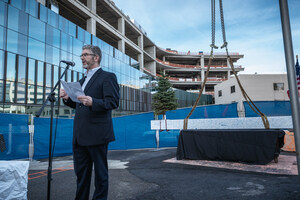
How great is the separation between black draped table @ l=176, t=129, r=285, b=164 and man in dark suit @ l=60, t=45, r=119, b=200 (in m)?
4.80

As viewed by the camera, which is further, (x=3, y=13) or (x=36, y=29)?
(x=36, y=29)

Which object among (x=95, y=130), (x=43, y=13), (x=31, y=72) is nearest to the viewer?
(x=95, y=130)

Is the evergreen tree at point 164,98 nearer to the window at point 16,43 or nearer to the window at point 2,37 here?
the window at point 16,43

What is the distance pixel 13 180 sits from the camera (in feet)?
A: 9.61

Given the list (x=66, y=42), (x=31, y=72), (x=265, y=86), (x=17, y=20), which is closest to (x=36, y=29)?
(x=17, y=20)

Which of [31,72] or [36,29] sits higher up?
[36,29]

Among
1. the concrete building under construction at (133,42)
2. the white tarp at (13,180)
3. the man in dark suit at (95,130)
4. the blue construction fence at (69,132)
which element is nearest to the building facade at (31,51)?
the concrete building under construction at (133,42)

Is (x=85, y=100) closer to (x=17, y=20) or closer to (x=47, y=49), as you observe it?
(x=17, y=20)

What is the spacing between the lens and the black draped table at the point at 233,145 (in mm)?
5625

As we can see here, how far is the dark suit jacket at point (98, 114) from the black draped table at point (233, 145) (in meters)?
4.80

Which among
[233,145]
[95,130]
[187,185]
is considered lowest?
[187,185]

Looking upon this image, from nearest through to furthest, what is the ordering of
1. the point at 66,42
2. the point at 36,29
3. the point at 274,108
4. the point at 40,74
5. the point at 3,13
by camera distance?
the point at 274,108
the point at 3,13
the point at 36,29
the point at 40,74
the point at 66,42

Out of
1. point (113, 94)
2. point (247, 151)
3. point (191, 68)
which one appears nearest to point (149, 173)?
point (247, 151)

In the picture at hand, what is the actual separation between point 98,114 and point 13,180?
6.06ft
